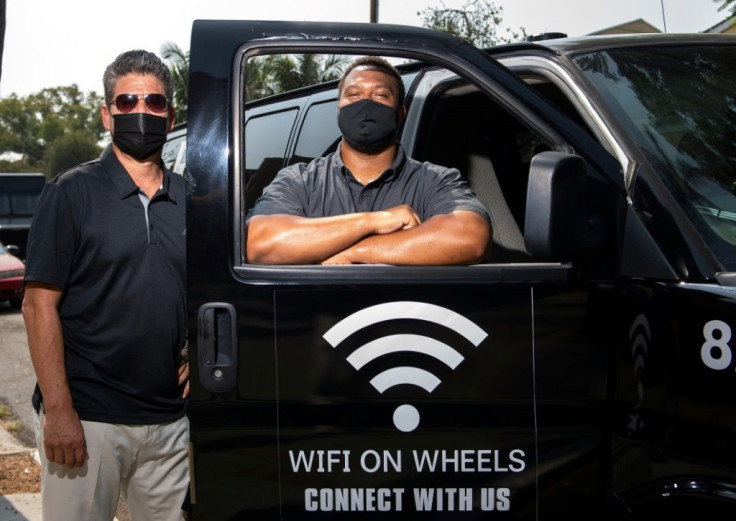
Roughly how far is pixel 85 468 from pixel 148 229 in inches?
28.0

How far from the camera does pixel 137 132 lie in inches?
107

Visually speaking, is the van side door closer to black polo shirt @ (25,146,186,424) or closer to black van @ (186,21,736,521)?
black van @ (186,21,736,521)

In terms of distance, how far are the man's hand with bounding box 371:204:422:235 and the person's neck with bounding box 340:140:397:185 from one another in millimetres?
263

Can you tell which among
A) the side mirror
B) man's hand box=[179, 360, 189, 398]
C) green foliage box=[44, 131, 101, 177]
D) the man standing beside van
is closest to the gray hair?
the man standing beside van

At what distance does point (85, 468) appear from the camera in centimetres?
264

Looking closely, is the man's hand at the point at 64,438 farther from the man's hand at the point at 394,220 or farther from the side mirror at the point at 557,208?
the side mirror at the point at 557,208

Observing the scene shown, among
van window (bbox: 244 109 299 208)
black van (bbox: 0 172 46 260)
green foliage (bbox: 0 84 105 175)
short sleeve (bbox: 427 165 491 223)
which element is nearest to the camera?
short sleeve (bbox: 427 165 491 223)

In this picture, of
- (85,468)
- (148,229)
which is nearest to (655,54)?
(148,229)

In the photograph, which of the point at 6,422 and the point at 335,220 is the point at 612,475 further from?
the point at 6,422

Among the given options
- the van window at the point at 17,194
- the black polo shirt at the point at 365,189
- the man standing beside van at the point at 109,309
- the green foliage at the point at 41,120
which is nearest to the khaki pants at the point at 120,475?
the man standing beside van at the point at 109,309

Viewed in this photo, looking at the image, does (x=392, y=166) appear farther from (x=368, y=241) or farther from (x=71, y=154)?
(x=71, y=154)

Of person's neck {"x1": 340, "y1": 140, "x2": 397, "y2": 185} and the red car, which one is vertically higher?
person's neck {"x1": 340, "y1": 140, "x2": 397, "y2": 185}

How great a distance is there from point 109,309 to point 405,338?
0.89m

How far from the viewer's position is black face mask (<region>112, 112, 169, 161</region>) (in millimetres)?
2711
